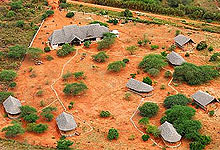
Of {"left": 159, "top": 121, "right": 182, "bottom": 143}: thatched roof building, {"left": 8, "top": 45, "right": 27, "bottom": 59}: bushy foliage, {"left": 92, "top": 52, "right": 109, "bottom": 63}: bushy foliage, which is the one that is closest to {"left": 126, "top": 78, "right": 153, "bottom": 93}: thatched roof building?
{"left": 159, "top": 121, "right": 182, "bottom": 143}: thatched roof building

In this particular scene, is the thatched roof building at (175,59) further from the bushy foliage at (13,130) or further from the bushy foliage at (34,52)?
the bushy foliage at (13,130)

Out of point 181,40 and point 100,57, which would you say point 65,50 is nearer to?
point 100,57

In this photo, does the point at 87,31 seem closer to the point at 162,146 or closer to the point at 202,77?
the point at 202,77

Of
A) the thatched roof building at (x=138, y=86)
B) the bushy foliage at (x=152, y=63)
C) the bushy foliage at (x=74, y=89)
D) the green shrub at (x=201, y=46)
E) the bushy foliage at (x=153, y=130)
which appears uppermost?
the green shrub at (x=201, y=46)

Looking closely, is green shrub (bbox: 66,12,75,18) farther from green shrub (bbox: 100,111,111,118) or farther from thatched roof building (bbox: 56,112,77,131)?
thatched roof building (bbox: 56,112,77,131)

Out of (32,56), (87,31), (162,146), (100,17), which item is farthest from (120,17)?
(162,146)

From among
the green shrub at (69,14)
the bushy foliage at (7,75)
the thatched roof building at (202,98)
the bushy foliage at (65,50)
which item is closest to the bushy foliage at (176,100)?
the thatched roof building at (202,98)
